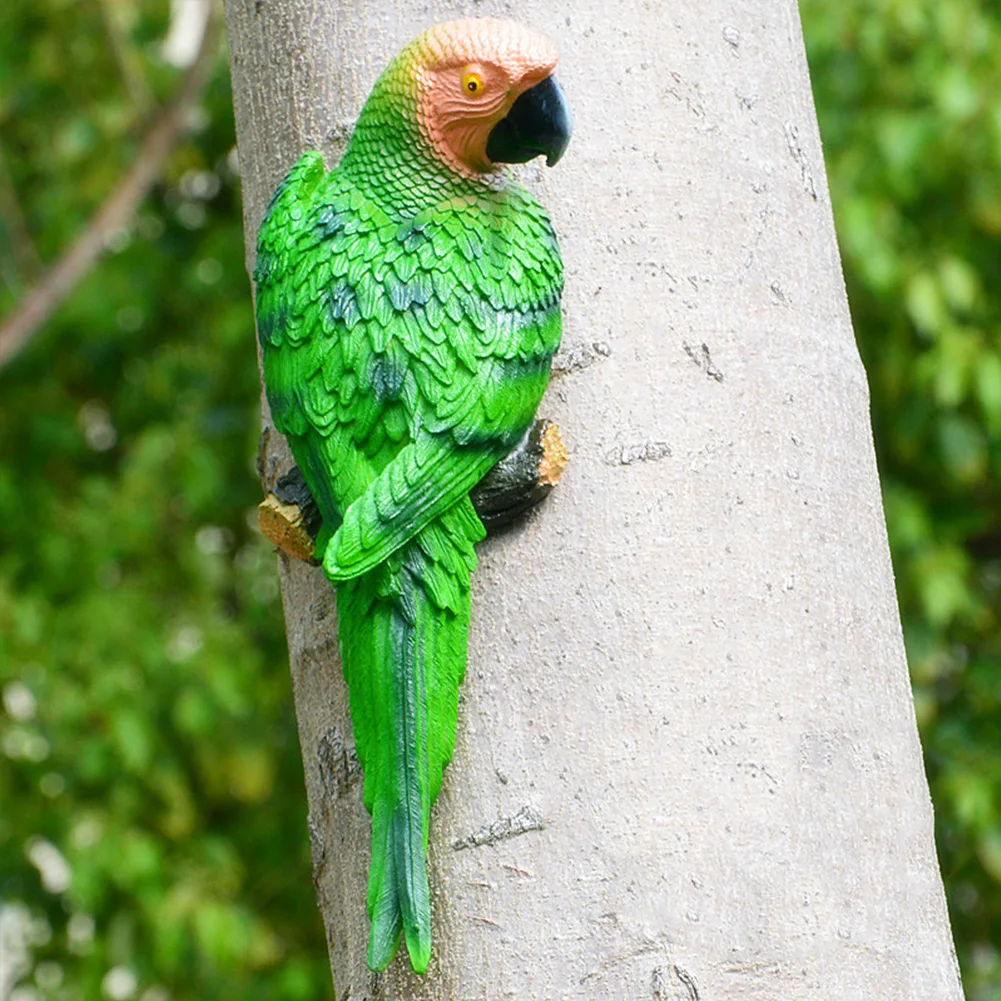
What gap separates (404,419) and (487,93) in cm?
21

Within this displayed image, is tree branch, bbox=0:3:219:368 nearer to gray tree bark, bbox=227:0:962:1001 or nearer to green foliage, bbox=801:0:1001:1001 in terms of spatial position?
green foliage, bbox=801:0:1001:1001

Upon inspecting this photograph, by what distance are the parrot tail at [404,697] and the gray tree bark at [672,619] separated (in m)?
0.03

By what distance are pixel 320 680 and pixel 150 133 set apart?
1883mm

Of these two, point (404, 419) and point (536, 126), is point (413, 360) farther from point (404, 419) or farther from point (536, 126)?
point (536, 126)

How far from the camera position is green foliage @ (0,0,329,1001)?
2.43 meters

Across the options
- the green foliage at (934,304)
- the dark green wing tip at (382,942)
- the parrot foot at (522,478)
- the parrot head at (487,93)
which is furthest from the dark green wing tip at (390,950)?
the green foliage at (934,304)

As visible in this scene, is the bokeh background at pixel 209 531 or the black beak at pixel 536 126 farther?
the bokeh background at pixel 209 531

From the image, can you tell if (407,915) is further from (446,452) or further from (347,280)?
(347,280)

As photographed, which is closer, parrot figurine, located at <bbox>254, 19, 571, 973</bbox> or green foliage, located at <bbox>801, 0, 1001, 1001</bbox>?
parrot figurine, located at <bbox>254, 19, 571, 973</bbox>

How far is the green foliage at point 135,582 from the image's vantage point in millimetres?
2428

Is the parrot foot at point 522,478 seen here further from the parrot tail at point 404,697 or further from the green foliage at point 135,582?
the green foliage at point 135,582

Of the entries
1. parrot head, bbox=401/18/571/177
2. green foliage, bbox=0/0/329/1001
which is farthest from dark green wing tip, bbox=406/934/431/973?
green foliage, bbox=0/0/329/1001

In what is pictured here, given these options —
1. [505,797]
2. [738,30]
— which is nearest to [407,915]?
[505,797]

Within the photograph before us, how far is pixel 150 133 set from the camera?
2600 mm
